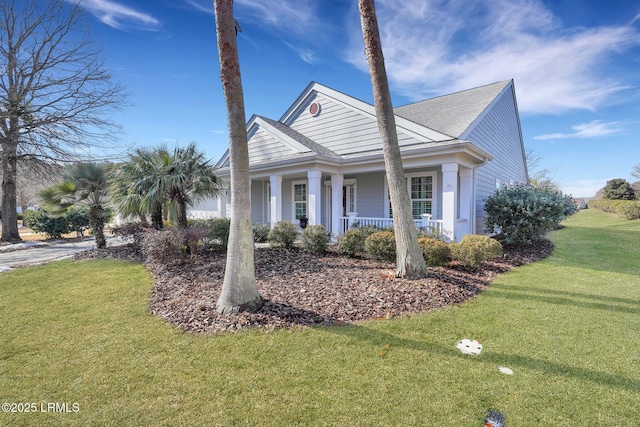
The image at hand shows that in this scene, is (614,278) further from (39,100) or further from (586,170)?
(586,170)

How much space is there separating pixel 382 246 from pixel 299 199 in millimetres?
6949

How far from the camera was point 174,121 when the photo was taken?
13.6m

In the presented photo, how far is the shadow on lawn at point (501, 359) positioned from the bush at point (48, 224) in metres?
16.4

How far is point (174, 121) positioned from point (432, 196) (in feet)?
39.6

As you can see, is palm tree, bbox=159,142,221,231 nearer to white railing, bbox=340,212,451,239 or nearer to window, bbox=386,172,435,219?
white railing, bbox=340,212,451,239

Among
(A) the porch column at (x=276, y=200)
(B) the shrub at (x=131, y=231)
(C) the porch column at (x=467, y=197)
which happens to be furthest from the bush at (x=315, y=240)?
(B) the shrub at (x=131, y=231)

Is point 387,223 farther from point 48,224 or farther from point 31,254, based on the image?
point 48,224

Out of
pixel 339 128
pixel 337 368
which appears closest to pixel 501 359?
pixel 337 368

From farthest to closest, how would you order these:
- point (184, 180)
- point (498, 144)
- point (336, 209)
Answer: point (498, 144) < point (336, 209) < point (184, 180)

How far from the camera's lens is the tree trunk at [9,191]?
42.2 ft

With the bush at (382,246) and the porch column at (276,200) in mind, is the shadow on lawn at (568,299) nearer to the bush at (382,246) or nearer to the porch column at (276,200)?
the bush at (382,246)

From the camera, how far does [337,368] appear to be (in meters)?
2.94

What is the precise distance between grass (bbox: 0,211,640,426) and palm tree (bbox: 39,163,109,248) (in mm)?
5708

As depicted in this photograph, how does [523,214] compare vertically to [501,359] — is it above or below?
above
